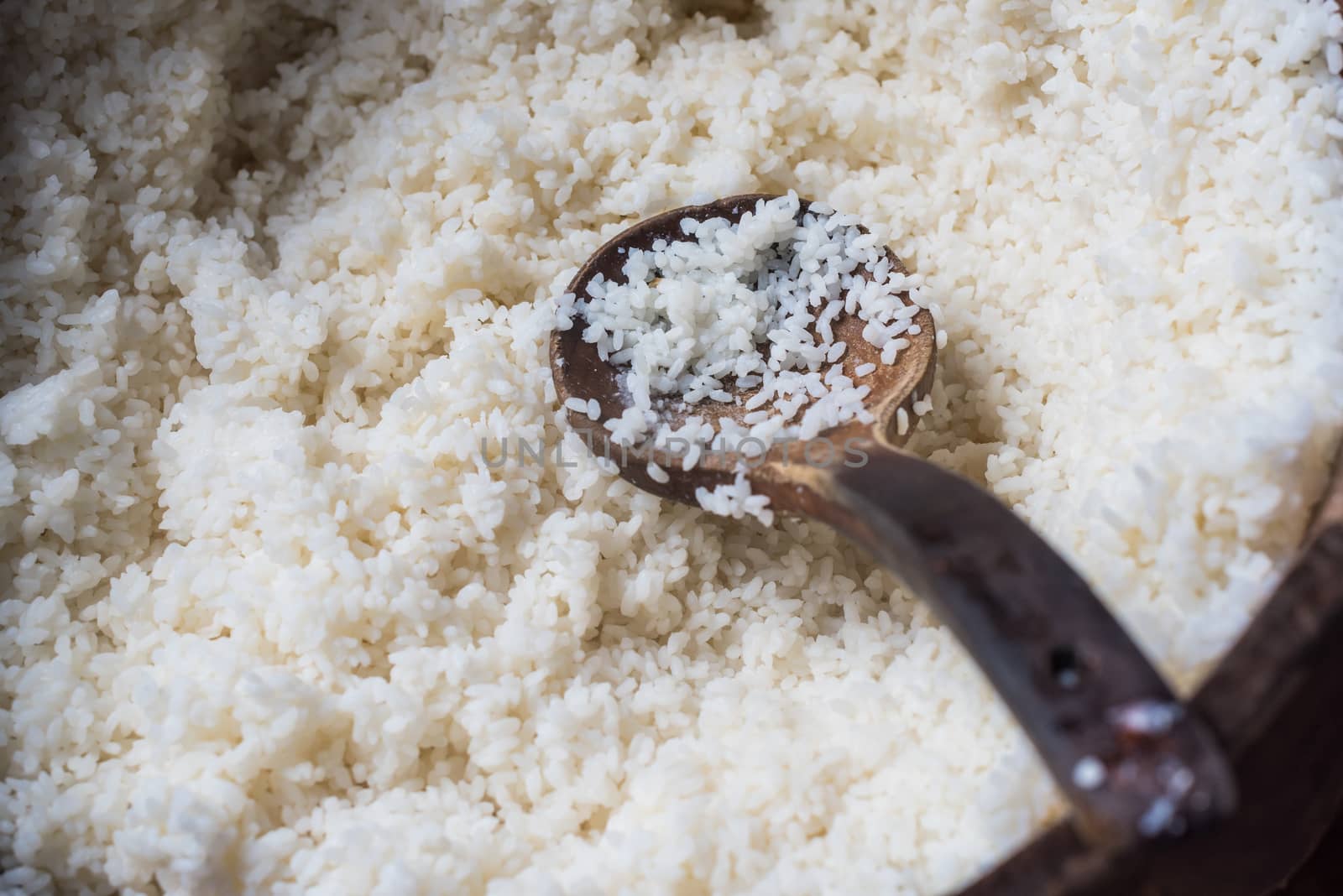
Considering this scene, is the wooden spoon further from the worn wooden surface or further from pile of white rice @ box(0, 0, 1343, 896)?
pile of white rice @ box(0, 0, 1343, 896)

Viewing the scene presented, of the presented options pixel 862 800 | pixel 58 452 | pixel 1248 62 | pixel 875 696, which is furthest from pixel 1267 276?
pixel 58 452

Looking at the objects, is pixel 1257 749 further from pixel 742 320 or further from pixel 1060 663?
pixel 742 320

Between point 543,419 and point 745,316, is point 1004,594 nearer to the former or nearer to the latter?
point 745,316

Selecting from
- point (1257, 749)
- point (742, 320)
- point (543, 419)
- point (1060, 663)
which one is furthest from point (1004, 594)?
point (543, 419)

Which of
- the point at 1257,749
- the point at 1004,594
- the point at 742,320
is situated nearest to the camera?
the point at 1257,749

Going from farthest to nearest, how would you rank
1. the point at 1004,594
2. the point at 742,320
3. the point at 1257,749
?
the point at 742,320 < the point at 1004,594 < the point at 1257,749

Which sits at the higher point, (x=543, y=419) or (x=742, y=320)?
(x=742, y=320)

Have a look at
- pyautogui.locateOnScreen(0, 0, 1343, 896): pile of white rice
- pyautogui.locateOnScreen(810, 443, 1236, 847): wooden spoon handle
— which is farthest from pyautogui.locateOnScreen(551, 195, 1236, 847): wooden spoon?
pyautogui.locateOnScreen(0, 0, 1343, 896): pile of white rice

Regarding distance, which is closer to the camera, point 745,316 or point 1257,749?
point 1257,749
